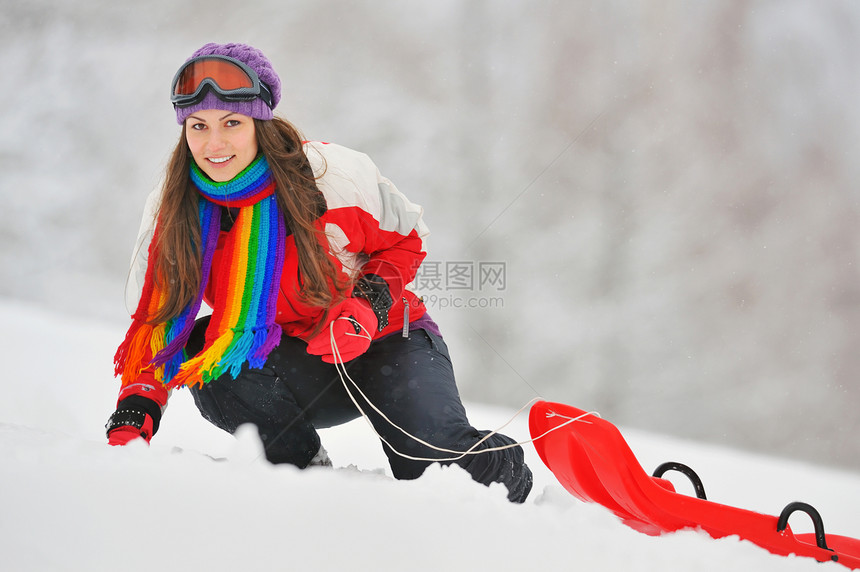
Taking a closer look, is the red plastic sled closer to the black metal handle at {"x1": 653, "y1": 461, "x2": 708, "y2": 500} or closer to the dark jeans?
the black metal handle at {"x1": 653, "y1": 461, "x2": 708, "y2": 500}

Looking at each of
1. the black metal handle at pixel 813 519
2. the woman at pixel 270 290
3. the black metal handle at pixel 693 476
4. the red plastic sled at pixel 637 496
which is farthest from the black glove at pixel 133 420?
the black metal handle at pixel 813 519

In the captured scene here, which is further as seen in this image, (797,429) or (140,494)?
(797,429)

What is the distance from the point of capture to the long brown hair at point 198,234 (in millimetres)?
1230

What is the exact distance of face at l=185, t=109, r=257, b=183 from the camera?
1188mm

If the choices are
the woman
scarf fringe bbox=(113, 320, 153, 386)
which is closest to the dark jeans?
the woman

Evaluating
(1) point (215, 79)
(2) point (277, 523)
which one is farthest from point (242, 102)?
(2) point (277, 523)

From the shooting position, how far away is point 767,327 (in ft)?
9.92

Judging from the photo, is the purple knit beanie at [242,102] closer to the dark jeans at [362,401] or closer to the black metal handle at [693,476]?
the dark jeans at [362,401]

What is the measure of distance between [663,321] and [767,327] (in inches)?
17.5

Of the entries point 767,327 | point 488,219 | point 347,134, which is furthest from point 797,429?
point 347,134

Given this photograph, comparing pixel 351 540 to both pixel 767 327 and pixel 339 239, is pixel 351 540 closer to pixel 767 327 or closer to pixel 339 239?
pixel 339 239

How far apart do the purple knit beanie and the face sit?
0.01 metres

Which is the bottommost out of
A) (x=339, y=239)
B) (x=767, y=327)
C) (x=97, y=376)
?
(x=97, y=376)

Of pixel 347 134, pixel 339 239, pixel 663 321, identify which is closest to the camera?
pixel 339 239
